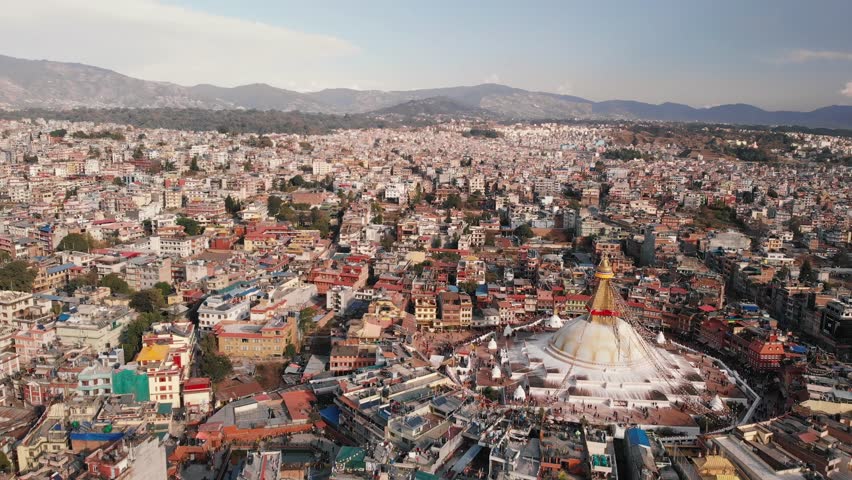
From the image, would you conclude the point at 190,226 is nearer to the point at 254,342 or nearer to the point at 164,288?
the point at 164,288

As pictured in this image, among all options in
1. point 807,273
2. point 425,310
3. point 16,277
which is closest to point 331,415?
point 425,310

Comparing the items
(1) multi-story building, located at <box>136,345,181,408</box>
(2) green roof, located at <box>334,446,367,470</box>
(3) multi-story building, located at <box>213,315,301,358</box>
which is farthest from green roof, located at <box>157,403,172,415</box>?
(2) green roof, located at <box>334,446,367,470</box>

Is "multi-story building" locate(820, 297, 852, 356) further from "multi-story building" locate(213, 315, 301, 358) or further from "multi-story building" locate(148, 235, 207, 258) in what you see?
"multi-story building" locate(148, 235, 207, 258)

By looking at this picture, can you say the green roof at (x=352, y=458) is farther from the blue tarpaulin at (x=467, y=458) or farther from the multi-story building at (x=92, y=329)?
the multi-story building at (x=92, y=329)

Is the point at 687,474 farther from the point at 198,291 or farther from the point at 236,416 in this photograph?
the point at 198,291

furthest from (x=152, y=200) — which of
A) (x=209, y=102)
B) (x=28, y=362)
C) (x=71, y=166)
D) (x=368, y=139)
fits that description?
(x=209, y=102)

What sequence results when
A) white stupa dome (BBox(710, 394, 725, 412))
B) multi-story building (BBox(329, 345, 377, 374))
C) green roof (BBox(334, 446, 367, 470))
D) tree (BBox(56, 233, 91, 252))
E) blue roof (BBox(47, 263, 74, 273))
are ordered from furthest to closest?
tree (BBox(56, 233, 91, 252)) < blue roof (BBox(47, 263, 74, 273)) < multi-story building (BBox(329, 345, 377, 374)) < white stupa dome (BBox(710, 394, 725, 412)) < green roof (BBox(334, 446, 367, 470))
